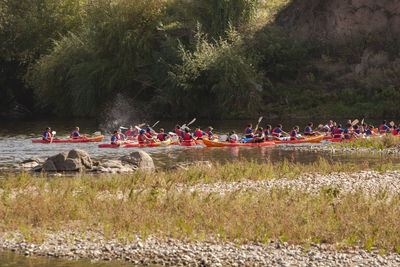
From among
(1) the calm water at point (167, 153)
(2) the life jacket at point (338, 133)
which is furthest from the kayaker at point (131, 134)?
(2) the life jacket at point (338, 133)

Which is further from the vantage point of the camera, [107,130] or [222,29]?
[222,29]

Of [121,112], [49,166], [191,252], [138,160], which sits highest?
[121,112]

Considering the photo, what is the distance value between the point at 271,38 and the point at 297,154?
2785cm

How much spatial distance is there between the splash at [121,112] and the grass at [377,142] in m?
23.6

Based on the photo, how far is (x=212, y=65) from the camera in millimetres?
48406

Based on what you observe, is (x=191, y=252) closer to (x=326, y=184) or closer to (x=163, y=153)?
(x=326, y=184)

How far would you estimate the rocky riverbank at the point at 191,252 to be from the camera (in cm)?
1060

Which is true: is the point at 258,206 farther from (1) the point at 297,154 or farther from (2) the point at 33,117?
(2) the point at 33,117

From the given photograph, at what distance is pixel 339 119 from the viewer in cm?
4866

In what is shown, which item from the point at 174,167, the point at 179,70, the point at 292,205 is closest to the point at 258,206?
the point at 292,205

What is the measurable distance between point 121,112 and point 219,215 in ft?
135

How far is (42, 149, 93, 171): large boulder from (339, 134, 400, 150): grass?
541 inches

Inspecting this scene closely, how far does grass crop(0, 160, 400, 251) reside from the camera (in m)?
11.8

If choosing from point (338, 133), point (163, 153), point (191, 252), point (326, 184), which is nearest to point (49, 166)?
point (163, 153)
